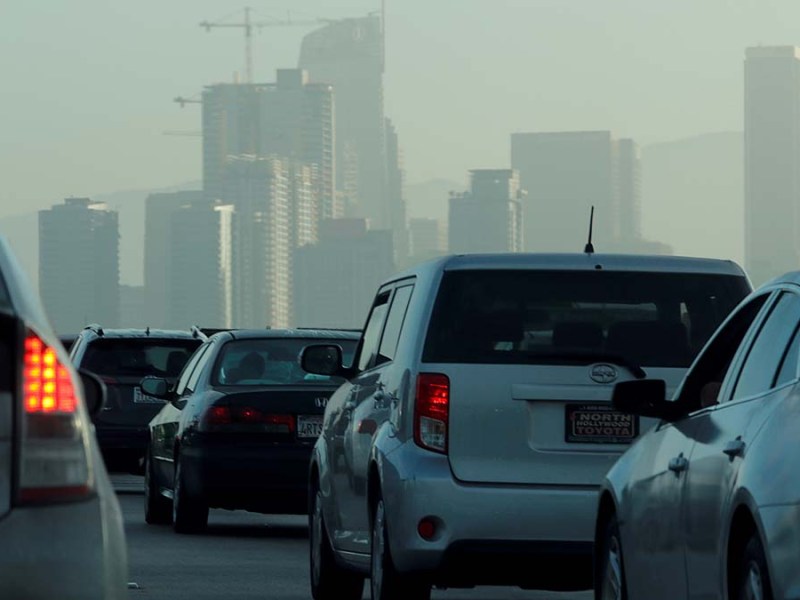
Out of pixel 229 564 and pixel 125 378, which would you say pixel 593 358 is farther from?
pixel 125 378

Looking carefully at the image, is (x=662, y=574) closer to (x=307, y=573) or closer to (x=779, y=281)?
(x=779, y=281)

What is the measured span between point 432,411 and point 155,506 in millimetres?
9515

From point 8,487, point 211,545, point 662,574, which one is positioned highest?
point 8,487

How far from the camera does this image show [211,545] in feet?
54.1

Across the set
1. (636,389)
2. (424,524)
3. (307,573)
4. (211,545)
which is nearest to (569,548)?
(424,524)

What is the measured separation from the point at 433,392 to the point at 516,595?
3308 millimetres

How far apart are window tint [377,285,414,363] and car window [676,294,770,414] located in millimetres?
2639

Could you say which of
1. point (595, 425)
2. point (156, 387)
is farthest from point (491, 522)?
point (156, 387)

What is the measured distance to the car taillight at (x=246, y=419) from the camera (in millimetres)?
17016

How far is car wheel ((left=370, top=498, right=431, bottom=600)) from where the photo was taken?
10.2m

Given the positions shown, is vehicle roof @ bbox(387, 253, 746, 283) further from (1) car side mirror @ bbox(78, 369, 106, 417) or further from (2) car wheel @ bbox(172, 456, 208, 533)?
(2) car wheel @ bbox(172, 456, 208, 533)

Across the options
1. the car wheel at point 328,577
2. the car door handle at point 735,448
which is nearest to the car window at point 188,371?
the car wheel at point 328,577

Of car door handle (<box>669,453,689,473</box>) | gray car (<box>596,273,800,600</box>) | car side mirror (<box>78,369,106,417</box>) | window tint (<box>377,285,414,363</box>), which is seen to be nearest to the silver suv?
window tint (<box>377,285,414,363</box>)

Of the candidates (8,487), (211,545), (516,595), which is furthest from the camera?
(211,545)
